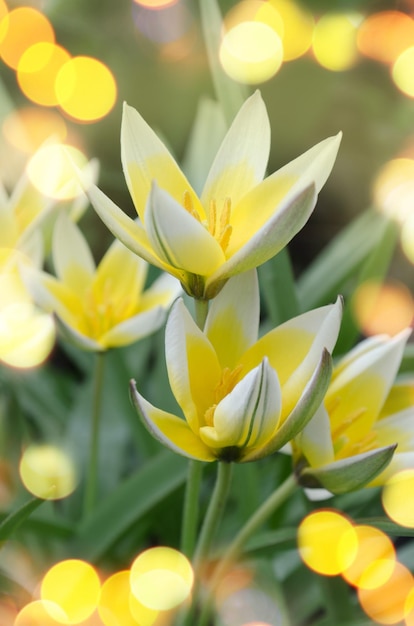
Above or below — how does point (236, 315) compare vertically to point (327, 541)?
above

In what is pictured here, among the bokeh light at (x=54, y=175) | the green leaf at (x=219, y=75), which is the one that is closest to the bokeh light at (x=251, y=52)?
the green leaf at (x=219, y=75)

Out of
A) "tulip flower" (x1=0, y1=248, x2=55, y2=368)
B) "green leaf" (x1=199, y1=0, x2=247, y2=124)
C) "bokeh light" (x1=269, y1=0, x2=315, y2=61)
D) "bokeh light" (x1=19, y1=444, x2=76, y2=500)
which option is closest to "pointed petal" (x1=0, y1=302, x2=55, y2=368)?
"tulip flower" (x1=0, y1=248, x2=55, y2=368)

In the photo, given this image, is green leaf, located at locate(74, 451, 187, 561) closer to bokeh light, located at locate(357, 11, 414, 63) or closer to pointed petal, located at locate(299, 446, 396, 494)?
pointed petal, located at locate(299, 446, 396, 494)

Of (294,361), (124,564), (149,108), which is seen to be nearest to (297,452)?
(294,361)

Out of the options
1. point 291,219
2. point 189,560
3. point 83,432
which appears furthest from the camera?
point 83,432

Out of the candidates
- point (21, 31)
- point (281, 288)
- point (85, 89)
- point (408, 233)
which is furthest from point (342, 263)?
point (21, 31)

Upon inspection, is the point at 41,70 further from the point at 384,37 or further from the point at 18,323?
the point at 18,323

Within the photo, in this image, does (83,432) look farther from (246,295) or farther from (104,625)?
(246,295)
